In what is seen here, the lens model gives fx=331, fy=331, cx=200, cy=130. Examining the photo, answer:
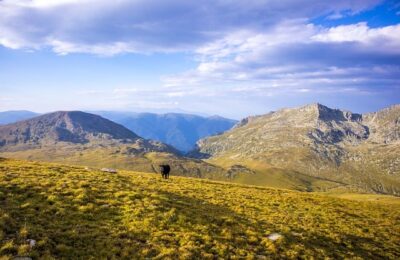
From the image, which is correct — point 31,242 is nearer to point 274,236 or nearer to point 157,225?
point 157,225

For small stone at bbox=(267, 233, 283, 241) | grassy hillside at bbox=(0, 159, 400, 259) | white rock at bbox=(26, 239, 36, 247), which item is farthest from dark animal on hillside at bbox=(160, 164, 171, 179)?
white rock at bbox=(26, 239, 36, 247)

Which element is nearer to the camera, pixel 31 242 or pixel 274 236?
pixel 31 242

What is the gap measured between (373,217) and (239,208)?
21.6 meters

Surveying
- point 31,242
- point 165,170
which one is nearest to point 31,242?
point 31,242

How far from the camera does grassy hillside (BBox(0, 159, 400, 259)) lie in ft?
69.7

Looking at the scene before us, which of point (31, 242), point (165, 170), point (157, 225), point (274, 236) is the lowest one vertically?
point (274, 236)

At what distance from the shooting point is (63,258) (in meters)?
18.9

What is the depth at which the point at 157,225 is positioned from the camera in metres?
25.9

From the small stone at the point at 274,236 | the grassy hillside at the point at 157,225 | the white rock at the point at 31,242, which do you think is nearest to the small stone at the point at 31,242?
the white rock at the point at 31,242

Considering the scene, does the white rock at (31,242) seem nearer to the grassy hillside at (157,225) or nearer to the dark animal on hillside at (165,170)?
the grassy hillside at (157,225)

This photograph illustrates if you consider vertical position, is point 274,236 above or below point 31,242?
below

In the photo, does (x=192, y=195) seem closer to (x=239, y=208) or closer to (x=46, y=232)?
(x=239, y=208)

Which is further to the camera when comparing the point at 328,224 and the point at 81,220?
the point at 328,224

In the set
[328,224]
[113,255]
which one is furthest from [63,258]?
[328,224]
